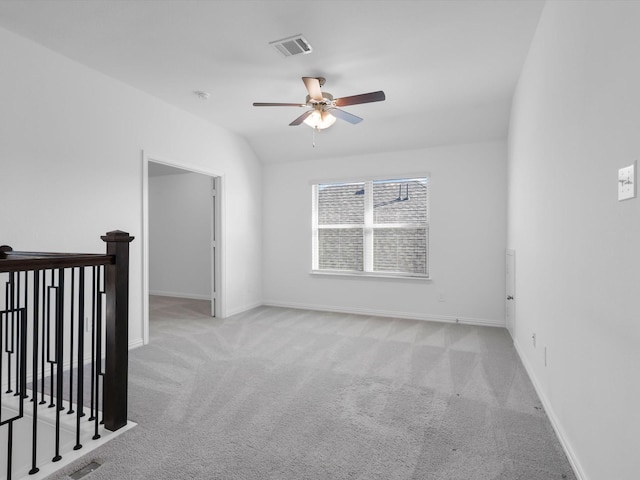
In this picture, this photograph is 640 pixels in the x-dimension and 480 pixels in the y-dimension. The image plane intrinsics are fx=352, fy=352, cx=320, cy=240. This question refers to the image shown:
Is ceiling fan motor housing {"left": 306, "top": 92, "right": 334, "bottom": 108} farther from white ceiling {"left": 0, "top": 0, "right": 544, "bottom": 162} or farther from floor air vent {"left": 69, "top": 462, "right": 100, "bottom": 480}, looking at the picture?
floor air vent {"left": 69, "top": 462, "right": 100, "bottom": 480}

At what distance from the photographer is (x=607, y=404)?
1.38 meters

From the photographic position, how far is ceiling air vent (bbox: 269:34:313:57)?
2.66 m

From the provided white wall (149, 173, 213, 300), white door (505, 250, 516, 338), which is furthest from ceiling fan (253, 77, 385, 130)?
white wall (149, 173, 213, 300)

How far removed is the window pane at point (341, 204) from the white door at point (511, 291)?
2.05m

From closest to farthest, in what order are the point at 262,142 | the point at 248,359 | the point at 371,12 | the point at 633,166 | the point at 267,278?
the point at 633,166 < the point at 371,12 < the point at 248,359 < the point at 262,142 < the point at 267,278

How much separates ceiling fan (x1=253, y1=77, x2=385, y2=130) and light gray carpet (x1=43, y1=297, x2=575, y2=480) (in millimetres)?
2284

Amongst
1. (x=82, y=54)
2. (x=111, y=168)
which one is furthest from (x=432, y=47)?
(x=111, y=168)

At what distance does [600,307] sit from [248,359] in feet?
8.87

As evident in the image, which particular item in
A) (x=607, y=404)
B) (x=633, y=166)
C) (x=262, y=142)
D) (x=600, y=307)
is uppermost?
(x=262, y=142)

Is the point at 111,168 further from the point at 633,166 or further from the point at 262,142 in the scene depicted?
the point at 633,166

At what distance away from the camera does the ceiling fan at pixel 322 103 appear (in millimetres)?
2895

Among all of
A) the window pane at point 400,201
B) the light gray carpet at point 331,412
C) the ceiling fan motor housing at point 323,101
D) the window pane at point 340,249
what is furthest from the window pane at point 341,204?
the ceiling fan motor housing at point 323,101

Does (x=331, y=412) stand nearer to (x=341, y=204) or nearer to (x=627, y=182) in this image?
(x=627, y=182)

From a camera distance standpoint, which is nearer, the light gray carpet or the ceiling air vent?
the light gray carpet
